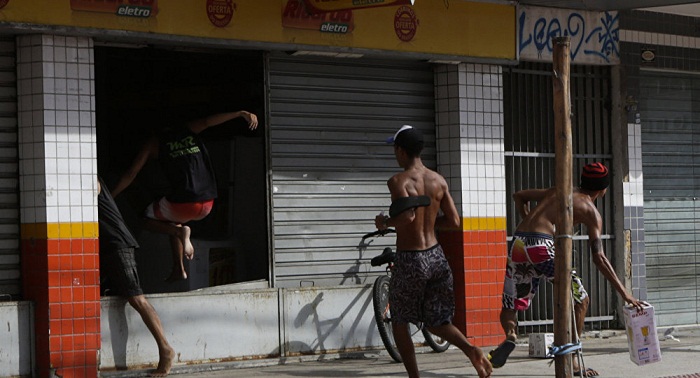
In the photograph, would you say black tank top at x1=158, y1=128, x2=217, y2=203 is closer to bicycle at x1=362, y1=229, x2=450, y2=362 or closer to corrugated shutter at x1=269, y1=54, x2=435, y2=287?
corrugated shutter at x1=269, y1=54, x2=435, y2=287

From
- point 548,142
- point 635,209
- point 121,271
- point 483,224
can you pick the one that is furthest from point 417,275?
point 635,209

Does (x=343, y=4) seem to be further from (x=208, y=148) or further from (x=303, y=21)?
(x=208, y=148)

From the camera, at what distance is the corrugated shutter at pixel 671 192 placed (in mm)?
14281

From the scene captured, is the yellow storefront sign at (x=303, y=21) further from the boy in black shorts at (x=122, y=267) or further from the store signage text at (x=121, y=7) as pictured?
the boy in black shorts at (x=122, y=267)

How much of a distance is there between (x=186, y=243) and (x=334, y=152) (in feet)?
5.61

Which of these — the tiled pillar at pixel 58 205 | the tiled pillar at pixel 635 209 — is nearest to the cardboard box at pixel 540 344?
the tiled pillar at pixel 635 209

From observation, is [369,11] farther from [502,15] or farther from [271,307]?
[271,307]

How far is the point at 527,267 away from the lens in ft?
32.3

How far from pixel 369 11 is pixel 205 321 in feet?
10.8

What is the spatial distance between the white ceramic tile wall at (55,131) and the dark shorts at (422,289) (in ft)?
8.86

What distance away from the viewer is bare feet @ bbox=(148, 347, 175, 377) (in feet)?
33.1

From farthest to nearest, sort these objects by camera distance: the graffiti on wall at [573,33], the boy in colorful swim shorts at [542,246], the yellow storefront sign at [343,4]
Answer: the graffiti on wall at [573,33] < the yellow storefront sign at [343,4] < the boy in colorful swim shorts at [542,246]

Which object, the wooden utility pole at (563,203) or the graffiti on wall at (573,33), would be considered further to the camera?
the graffiti on wall at (573,33)

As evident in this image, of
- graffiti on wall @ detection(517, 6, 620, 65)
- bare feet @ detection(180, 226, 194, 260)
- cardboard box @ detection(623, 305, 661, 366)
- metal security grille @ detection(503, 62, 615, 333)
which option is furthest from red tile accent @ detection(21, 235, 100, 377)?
graffiti on wall @ detection(517, 6, 620, 65)
